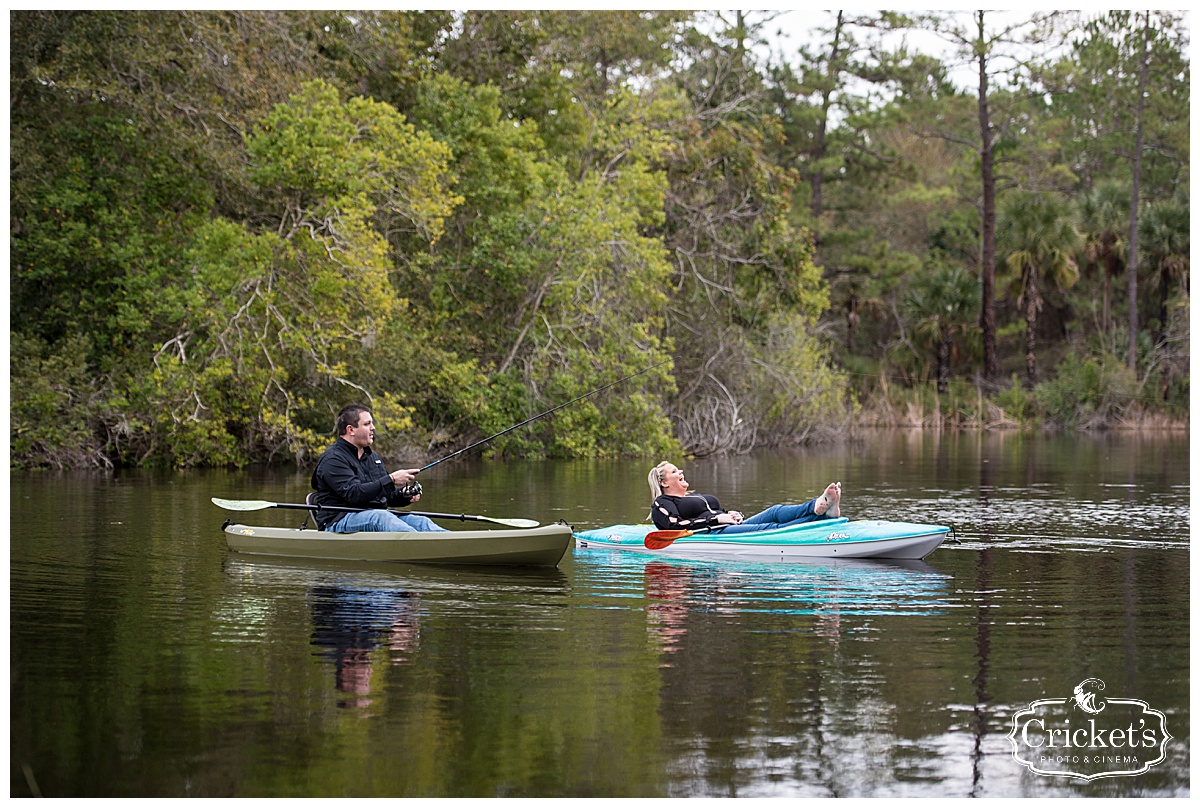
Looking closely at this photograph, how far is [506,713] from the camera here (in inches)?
261

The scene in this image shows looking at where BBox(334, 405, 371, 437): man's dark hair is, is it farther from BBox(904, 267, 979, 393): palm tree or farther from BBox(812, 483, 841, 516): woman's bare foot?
BBox(904, 267, 979, 393): palm tree

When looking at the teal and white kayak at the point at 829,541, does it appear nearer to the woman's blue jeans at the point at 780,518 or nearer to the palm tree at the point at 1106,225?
the woman's blue jeans at the point at 780,518

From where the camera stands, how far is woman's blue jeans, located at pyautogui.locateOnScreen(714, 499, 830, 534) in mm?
12539

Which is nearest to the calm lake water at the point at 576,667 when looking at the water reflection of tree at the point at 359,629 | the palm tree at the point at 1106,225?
the water reflection of tree at the point at 359,629

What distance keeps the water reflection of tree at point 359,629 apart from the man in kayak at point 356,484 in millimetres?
1495

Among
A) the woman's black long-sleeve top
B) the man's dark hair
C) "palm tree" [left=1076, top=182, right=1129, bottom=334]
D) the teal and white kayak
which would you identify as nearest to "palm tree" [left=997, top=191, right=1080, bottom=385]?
"palm tree" [left=1076, top=182, right=1129, bottom=334]

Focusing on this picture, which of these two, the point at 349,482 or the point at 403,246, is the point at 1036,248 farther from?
the point at 349,482

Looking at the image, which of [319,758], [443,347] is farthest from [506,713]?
[443,347]

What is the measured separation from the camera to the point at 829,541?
1219 cm

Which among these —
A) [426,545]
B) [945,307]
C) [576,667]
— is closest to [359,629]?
[576,667]

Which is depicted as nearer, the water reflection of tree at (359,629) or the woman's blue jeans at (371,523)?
the water reflection of tree at (359,629)

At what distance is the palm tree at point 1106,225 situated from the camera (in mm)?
46781

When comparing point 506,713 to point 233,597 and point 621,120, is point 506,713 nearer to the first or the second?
point 233,597

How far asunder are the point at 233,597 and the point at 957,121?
44.4m
